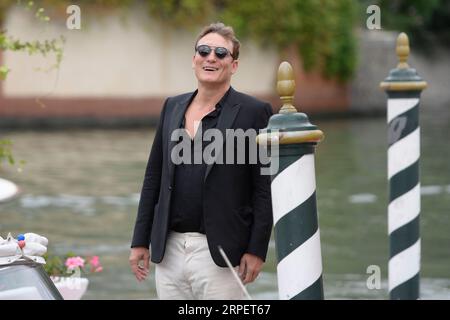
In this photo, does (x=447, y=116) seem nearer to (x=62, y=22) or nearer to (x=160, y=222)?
(x=62, y=22)

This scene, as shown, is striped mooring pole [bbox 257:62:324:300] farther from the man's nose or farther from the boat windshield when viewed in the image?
the boat windshield

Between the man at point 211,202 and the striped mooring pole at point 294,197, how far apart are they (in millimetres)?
404

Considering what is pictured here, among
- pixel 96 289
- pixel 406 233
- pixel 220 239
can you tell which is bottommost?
pixel 96 289

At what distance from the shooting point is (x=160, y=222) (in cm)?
541

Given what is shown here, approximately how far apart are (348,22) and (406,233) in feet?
93.2

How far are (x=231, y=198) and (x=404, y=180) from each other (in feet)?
7.70

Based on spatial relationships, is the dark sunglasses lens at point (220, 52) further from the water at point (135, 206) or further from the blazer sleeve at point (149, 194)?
the water at point (135, 206)

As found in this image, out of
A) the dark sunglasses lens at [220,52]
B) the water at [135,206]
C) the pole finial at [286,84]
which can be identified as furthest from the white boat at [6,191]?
the water at [135,206]

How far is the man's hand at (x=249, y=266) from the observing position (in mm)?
5328

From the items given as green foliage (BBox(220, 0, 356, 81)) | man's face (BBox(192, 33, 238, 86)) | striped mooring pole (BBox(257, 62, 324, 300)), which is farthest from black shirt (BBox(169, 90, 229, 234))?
green foliage (BBox(220, 0, 356, 81))

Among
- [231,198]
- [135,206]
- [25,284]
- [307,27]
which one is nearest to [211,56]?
[231,198]

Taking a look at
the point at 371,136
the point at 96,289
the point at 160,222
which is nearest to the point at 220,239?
the point at 160,222
